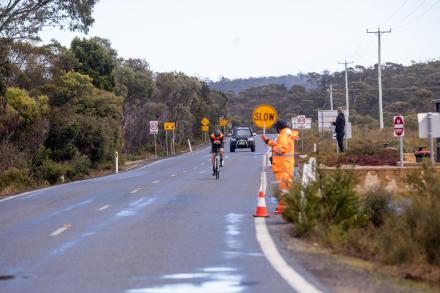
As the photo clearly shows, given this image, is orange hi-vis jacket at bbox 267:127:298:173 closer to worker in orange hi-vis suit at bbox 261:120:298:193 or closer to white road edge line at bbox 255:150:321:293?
worker in orange hi-vis suit at bbox 261:120:298:193

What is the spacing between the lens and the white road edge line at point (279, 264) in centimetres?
874

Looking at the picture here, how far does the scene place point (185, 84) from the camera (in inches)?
3349

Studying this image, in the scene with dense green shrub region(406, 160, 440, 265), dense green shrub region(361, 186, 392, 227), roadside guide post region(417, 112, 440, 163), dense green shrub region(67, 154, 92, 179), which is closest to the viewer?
dense green shrub region(406, 160, 440, 265)

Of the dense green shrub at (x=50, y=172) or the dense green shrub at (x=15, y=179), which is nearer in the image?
the dense green shrub at (x=15, y=179)

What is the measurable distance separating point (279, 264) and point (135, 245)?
3040 millimetres

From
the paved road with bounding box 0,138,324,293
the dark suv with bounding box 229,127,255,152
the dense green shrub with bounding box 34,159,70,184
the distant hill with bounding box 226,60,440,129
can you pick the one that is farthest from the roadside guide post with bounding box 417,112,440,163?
the distant hill with bounding box 226,60,440,129

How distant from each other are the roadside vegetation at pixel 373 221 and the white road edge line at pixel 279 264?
1.94 feet

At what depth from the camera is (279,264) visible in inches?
410

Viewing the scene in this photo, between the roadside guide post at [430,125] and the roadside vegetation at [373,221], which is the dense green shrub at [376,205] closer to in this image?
the roadside vegetation at [373,221]

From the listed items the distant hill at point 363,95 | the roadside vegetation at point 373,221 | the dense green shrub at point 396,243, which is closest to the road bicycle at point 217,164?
the roadside vegetation at point 373,221

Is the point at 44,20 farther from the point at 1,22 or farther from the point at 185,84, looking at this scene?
the point at 185,84

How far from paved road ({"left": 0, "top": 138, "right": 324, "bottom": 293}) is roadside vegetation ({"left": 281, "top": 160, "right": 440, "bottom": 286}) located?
3.39 feet

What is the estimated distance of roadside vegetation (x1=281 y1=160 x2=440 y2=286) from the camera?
34.0 feet

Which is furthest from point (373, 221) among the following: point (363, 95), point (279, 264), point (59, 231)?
point (363, 95)
